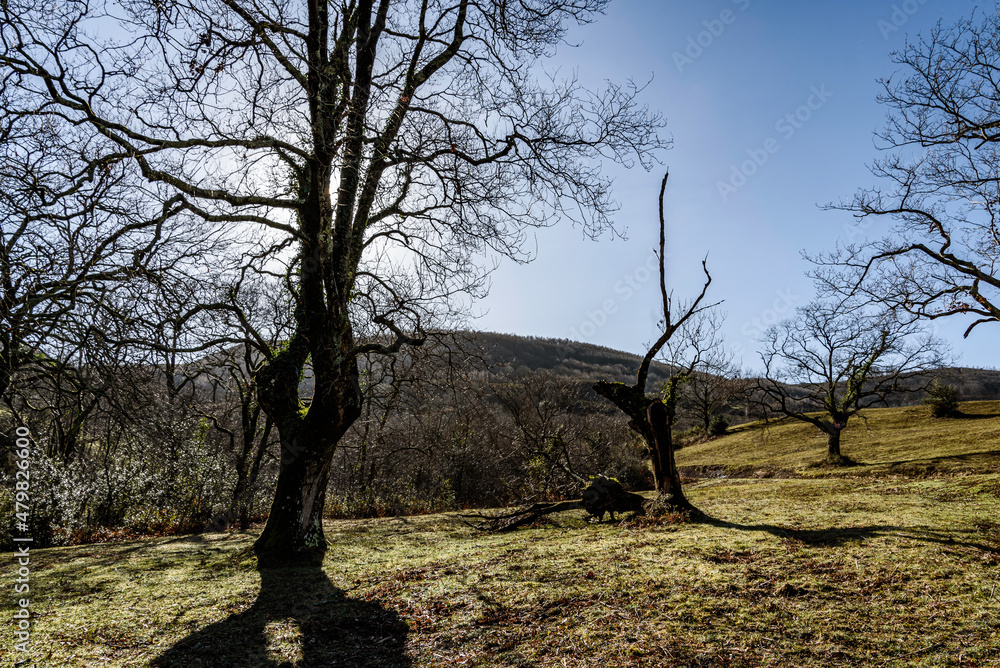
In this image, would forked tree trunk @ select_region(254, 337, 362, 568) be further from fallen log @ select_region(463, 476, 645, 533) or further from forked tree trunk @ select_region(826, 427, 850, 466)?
forked tree trunk @ select_region(826, 427, 850, 466)

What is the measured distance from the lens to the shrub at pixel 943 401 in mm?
26703

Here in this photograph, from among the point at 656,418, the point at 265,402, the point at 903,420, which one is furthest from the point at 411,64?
the point at 903,420

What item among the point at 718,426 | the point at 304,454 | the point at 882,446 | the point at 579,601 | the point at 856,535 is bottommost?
the point at 882,446

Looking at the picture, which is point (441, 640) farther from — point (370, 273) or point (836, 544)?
point (370, 273)

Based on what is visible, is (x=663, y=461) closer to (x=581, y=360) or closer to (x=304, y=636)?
(x=304, y=636)

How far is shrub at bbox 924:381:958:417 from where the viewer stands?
26.7m

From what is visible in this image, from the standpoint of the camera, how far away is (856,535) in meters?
5.99

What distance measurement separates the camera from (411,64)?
6969 millimetres

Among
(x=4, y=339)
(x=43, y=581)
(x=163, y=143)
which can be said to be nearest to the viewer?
(x=4, y=339)

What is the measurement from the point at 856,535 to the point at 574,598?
3.94 meters

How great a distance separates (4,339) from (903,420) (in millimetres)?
35312

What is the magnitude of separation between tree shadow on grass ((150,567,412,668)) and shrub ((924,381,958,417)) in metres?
32.2

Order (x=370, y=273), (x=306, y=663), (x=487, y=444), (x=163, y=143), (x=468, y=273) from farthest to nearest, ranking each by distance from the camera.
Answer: (x=487, y=444), (x=370, y=273), (x=468, y=273), (x=163, y=143), (x=306, y=663)

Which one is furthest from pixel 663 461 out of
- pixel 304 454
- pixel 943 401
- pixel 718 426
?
pixel 718 426
